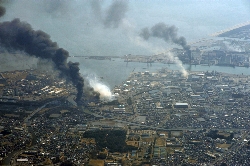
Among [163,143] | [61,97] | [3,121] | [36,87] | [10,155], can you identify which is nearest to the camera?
[10,155]

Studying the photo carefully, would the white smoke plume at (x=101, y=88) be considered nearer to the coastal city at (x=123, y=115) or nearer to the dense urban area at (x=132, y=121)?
the coastal city at (x=123, y=115)

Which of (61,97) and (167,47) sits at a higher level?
(167,47)

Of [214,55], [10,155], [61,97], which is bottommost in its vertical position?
[10,155]

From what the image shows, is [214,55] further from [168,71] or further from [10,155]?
[10,155]

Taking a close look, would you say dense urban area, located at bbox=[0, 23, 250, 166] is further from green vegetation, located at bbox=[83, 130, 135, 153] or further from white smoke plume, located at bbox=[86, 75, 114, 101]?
white smoke plume, located at bbox=[86, 75, 114, 101]

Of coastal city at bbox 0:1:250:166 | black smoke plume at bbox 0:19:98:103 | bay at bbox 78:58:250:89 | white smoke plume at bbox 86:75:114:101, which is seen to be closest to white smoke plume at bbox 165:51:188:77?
coastal city at bbox 0:1:250:166

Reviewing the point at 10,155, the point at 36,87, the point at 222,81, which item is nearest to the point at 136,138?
the point at 10,155

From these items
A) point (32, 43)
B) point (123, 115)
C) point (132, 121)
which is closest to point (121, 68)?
point (32, 43)
